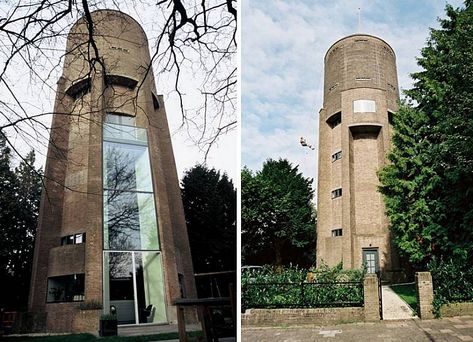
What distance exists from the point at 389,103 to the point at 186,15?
7874 mm

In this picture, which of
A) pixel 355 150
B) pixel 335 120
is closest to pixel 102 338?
pixel 355 150

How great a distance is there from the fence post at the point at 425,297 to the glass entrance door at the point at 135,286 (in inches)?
116

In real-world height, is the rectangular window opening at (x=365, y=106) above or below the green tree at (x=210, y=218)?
above

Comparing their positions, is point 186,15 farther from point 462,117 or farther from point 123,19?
point 462,117

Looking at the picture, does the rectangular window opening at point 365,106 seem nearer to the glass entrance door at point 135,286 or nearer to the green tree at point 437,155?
the green tree at point 437,155

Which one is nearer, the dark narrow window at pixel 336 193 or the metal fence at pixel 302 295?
the metal fence at pixel 302 295

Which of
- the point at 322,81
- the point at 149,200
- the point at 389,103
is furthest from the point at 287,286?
the point at 322,81

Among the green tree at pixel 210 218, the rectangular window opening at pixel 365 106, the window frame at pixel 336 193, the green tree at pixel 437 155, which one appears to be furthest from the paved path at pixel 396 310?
the rectangular window opening at pixel 365 106

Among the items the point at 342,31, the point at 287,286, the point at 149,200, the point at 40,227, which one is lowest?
the point at 287,286

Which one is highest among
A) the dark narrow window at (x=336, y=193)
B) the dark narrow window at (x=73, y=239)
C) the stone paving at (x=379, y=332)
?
the dark narrow window at (x=336, y=193)

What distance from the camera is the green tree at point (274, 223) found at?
10.8 meters

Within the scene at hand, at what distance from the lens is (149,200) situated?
2318mm

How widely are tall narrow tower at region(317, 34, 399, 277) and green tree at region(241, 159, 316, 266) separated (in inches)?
77.4

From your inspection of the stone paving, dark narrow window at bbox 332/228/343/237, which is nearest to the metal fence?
the stone paving
